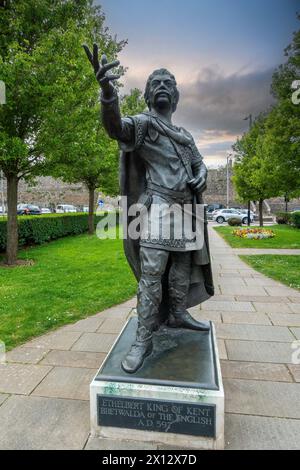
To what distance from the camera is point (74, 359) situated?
12.1 feet

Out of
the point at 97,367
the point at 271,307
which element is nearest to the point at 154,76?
the point at 97,367

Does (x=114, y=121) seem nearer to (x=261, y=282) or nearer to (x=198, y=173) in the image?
(x=198, y=173)

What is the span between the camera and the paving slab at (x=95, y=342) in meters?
3.97

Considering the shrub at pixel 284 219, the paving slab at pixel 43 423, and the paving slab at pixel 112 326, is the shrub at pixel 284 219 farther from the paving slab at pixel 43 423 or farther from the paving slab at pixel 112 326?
the paving slab at pixel 43 423

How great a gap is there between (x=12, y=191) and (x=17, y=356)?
7143mm

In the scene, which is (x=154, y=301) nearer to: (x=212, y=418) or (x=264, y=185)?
(x=212, y=418)

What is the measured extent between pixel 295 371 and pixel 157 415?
1.75 metres

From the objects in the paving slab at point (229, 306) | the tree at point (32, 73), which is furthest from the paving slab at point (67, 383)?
the tree at point (32, 73)

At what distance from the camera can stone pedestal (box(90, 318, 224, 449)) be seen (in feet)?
7.66

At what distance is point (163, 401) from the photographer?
93.0 inches

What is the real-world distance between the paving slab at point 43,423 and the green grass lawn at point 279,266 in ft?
18.1

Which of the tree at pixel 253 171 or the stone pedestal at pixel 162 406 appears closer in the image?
the stone pedestal at pixel 162 406

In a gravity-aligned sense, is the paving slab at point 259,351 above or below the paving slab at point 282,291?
below

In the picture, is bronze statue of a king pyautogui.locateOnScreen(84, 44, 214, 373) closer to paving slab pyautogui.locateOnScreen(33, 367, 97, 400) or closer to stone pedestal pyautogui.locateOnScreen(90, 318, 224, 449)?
stone pedestal pyautogui.locateOnScreen(90, 318, 224, 449)
